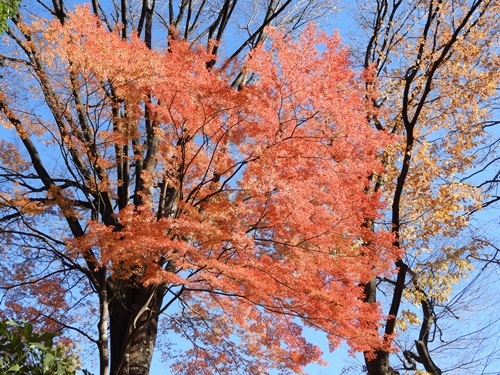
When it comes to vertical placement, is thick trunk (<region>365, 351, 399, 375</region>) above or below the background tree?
below

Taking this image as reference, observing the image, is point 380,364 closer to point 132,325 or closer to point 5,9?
point 132,325

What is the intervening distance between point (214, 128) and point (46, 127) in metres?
3.01

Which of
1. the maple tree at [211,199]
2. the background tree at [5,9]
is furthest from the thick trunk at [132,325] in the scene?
the background tree at [5,9]

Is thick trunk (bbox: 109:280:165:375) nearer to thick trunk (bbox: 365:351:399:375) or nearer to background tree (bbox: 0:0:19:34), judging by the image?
thick trunk (bbox: 365:351:399:375)

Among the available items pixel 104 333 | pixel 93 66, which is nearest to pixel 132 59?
pixel 93 66

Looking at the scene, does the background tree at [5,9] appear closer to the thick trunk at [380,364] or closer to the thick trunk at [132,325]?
the thick trunk at [132,325]

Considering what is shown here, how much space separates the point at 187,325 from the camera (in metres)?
10.5

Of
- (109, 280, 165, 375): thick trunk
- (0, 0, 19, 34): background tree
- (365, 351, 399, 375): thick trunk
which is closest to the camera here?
(0, 0, 19, 34): background tree

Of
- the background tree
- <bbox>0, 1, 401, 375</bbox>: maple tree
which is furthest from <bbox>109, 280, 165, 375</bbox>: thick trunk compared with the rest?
the background tree

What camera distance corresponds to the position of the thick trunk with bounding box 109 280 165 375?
27.3 ft

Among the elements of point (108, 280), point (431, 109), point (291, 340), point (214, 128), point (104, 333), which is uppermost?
point (431, 109)

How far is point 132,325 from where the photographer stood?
329 inches

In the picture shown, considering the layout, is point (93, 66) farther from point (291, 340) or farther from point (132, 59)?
point (291, 340)

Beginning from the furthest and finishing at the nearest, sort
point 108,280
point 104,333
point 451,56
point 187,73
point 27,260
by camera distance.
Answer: point 451,56, point 27,260, point 108,280, point 187,73, point 104,333
